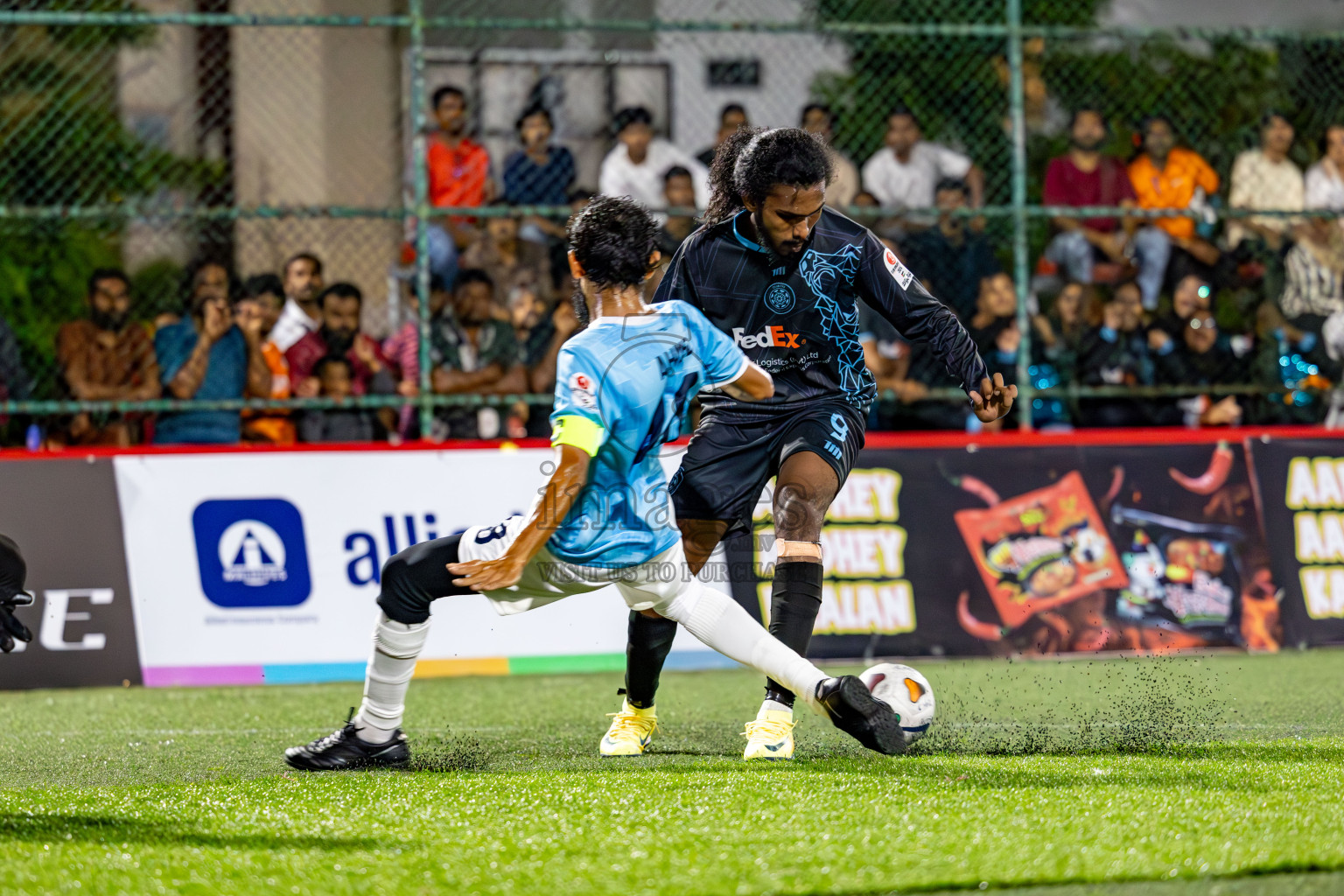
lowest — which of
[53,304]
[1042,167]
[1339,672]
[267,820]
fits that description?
[1339,672]

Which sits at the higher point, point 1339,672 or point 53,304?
point 53,304

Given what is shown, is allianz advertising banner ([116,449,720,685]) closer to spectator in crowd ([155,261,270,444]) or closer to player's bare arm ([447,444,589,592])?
spectator in crowd ([155,261,270,444])

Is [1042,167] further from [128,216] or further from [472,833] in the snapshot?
[472,833]

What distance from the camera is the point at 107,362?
8.59 meters

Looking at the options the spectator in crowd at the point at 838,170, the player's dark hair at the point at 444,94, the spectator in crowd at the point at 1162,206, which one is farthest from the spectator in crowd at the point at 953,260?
the player's dark hair at the point at 444,94

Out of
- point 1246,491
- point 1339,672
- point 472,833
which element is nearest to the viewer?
point 472,833

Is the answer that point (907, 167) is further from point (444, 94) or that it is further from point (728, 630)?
point (728, 630)

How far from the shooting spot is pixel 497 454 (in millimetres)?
8266

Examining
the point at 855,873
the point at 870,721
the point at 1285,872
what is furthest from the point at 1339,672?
the point at 855,873

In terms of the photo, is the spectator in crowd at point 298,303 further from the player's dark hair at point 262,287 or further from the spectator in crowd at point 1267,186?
the spectator in crowd at point 1267,186

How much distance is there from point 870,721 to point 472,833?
120 centimetres

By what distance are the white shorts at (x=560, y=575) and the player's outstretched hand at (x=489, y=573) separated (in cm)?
5

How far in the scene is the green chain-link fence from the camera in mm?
8750

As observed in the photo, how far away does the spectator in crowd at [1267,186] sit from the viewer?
9828 mm
